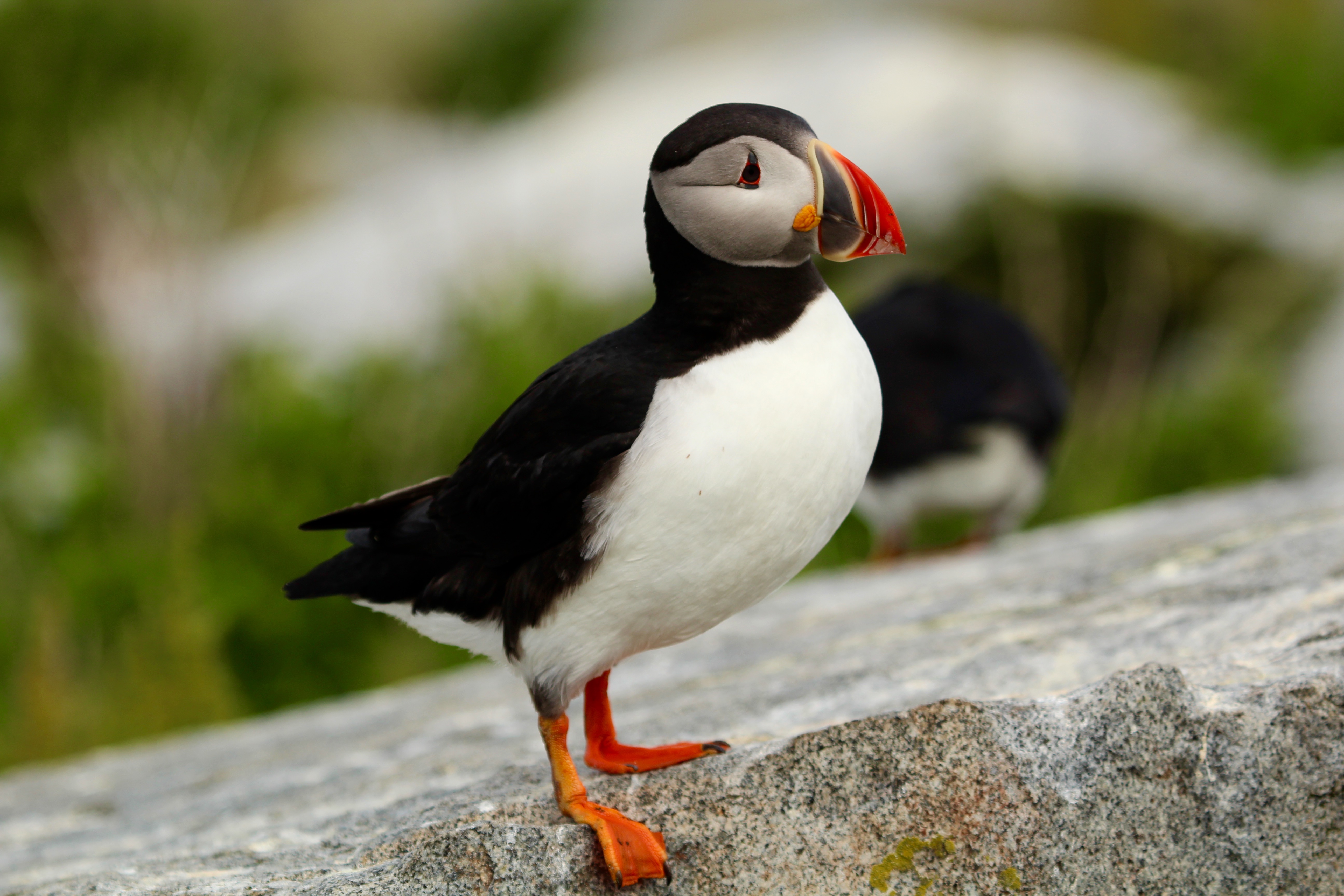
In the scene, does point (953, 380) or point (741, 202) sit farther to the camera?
point (953, 380)

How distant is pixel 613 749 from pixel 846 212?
3.39 ft

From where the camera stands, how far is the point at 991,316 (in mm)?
4973

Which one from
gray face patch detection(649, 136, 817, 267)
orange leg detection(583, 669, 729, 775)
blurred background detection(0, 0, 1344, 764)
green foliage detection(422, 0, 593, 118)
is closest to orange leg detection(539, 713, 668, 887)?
orange leg detection(583, 669, 729, 775)

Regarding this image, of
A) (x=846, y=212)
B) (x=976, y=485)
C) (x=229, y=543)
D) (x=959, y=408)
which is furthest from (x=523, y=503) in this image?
(x=229, y=543)

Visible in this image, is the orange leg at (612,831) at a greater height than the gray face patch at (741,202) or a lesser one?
lesser

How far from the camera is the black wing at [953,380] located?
472 centimetres

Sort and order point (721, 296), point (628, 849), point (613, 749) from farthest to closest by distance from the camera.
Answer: point (613, 749), point (721, 296), point (628, 849)

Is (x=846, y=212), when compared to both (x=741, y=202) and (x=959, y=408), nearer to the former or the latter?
(x=741, y=202)

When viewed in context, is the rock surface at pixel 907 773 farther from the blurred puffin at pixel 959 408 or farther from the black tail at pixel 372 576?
the blurred puffin at pixel 959 408

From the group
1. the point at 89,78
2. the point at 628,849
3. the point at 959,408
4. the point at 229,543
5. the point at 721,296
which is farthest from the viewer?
the point at 89,78

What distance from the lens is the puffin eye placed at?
194 centimetres

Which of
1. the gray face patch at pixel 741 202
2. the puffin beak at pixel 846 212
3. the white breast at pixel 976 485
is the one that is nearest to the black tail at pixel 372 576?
the gray face patch at pixel 741 202

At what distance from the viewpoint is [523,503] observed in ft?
6.83

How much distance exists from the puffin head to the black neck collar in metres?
0.06
